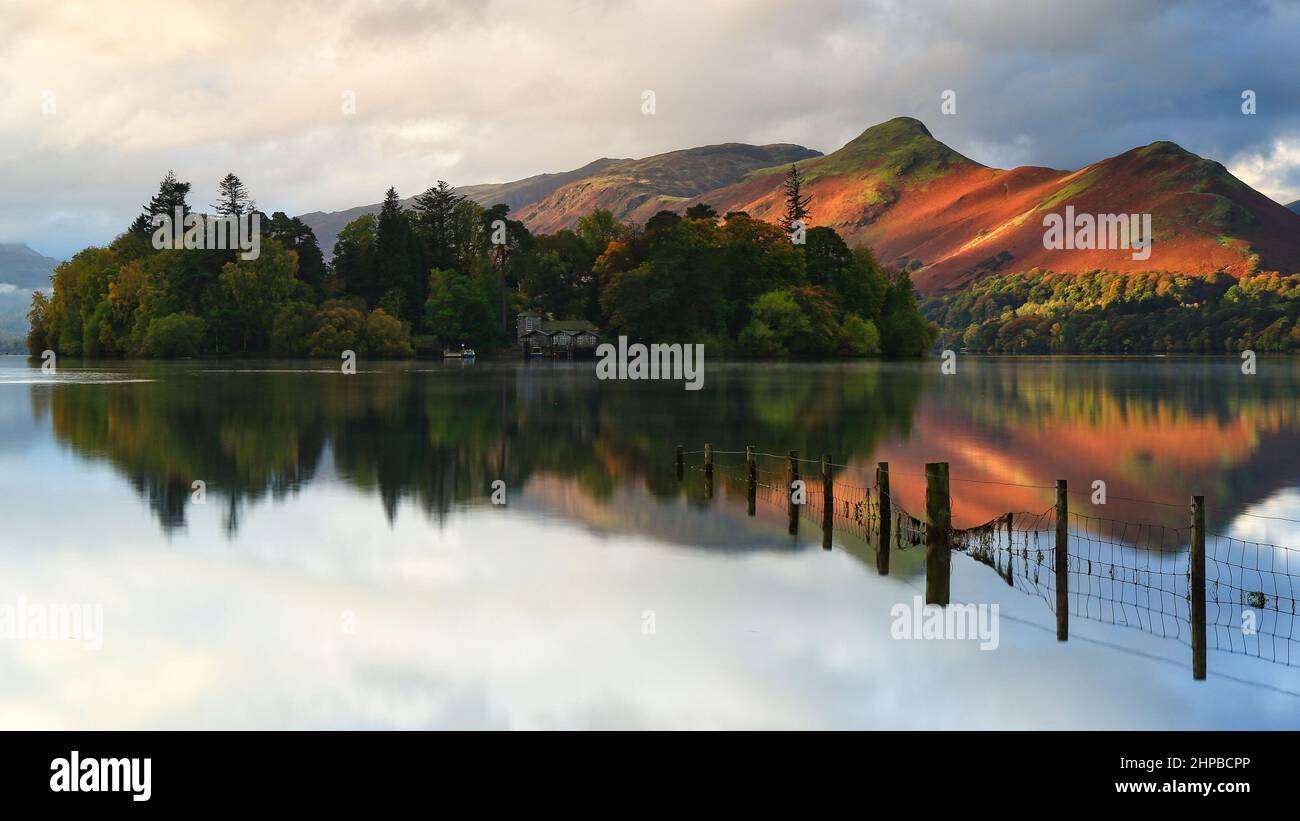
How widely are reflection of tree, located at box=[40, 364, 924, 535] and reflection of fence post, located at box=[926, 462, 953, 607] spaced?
11638 mm

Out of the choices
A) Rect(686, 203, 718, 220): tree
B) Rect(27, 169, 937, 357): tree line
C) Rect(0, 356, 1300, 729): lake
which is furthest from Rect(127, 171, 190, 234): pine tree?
Rect(0, 356, 1300, 729): lake

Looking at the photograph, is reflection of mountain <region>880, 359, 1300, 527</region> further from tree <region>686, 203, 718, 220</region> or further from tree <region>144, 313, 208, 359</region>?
tree <region>144, 313, 208, 359</region>

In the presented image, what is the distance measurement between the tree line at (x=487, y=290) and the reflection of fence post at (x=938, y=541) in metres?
113

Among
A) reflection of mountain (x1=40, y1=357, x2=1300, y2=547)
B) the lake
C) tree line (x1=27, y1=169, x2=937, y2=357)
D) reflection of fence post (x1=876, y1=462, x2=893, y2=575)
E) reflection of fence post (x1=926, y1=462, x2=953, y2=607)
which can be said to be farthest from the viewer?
tree line (x1=27, y1=169, x2=937, y2=357)

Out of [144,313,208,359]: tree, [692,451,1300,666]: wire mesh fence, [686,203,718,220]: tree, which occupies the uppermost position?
[686,203,718,220]: tree

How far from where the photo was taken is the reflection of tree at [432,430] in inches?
1188

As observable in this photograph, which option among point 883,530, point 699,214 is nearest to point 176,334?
point 699,214

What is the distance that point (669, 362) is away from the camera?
12069cm

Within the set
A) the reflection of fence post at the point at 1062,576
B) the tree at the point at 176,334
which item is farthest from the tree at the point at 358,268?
the reflection of fence post at the point at 1062,576

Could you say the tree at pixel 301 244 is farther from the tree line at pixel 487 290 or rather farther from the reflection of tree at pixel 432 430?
the reflection of tree at pixel 432 430

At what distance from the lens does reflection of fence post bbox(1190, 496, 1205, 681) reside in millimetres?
13102

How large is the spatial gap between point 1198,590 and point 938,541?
13.1 feet
